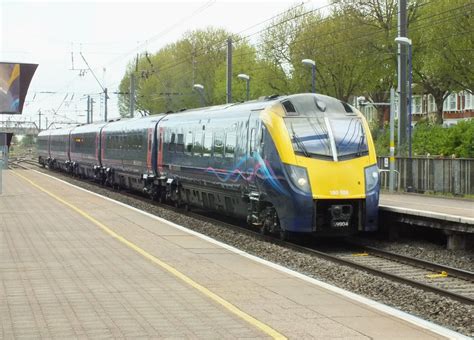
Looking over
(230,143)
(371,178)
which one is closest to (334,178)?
(371,178)

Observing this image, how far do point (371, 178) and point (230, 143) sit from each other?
386 centimetres

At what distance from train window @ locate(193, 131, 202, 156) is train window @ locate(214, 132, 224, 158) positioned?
1272 millimetres

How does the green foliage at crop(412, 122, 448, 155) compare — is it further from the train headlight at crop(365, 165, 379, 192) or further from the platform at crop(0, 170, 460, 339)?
the platform at crop(0, 170, 460, 339)

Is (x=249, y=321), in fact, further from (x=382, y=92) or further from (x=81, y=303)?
(x=382, y=92)

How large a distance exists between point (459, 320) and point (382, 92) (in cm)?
4663

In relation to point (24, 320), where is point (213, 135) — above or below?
above

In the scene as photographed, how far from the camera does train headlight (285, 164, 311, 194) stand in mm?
13961

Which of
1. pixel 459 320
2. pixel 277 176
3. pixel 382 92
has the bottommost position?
pixel 459 320

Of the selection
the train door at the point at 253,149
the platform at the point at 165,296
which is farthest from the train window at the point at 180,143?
the platform at the point at 165,296

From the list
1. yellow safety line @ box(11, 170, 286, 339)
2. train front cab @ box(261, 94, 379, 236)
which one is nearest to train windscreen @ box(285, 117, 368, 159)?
train front cab @ box(261, 94, 379, 236)

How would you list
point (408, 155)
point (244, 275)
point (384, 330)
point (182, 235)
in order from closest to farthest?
point (384, 330)
point (244, 275)
point (182, 235)
point (408, 155)

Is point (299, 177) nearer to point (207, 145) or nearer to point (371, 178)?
point (371, 178)

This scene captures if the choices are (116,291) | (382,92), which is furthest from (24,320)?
(382,92)

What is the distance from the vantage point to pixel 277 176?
14391mm
